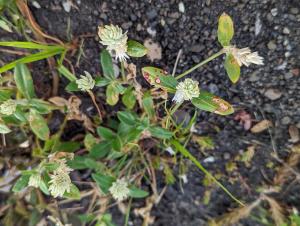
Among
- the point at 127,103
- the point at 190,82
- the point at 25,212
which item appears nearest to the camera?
the point at 190,82

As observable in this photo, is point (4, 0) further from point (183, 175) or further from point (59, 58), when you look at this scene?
point (183, 175)

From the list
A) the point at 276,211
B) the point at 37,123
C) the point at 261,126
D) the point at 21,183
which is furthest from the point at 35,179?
the point at 276,211

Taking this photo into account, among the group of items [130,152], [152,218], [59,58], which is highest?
[59,58]

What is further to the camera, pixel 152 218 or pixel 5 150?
pixel 152 218

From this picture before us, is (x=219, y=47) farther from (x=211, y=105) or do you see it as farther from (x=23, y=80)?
(x=23, y=80)

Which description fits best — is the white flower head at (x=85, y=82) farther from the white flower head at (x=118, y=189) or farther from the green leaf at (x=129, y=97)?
the white flower head at (x=118, y=189)

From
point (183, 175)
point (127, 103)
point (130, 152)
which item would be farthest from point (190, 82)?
point (183, 175)

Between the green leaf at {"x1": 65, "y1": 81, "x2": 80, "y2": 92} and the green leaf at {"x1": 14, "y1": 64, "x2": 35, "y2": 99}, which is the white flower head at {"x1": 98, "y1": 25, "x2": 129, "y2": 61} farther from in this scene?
the green leaf at {"x1": 14, "y1": 64, "x2": 35, "y2": 99}

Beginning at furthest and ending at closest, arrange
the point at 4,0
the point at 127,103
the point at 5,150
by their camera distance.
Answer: the point at 5,150, the point at 127,103, the point at 4,0
